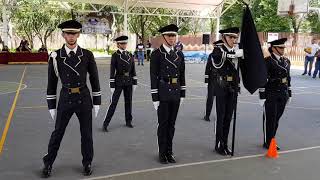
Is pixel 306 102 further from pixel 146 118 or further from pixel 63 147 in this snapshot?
pixel 63 147

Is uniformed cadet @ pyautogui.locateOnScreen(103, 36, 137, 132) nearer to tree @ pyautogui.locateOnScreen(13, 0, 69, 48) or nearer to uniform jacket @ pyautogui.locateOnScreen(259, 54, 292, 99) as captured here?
uniform jacket @ pyautogui.locateOnScreen(259, 54, 292, 99)

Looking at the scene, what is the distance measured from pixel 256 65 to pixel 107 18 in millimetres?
29183

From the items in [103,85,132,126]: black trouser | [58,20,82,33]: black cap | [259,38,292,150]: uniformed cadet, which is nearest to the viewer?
[58,20,82,33]: black cap

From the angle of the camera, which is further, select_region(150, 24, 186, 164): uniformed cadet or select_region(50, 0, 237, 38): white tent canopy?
select_region(50, 0, 237, 38): white tent canopy

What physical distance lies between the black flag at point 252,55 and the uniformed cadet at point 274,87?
29.3 inches

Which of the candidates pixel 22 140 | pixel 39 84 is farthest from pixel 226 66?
pixel 39 84

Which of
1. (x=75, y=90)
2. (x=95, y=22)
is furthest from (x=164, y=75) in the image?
(x=95, y=22)

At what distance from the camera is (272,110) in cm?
719

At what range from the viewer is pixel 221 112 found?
682 cm

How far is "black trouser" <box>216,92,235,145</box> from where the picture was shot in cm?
681

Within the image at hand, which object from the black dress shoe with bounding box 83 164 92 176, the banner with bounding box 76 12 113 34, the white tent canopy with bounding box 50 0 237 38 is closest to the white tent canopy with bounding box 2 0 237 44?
the white tent canopy with bounding box 50 0 237 38

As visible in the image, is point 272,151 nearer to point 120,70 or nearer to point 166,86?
point 166,86

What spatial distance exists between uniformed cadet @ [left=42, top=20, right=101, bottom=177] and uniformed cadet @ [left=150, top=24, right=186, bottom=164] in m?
1.07

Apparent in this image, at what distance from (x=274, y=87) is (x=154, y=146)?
7.65 feet
